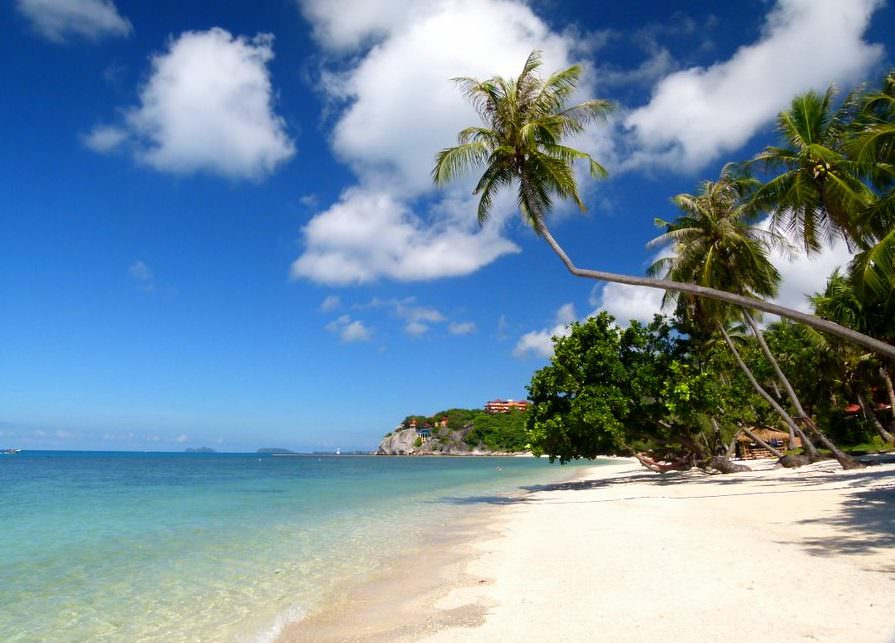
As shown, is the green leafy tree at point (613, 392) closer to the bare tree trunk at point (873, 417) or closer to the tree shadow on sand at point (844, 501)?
the tree shadow on sand at point (844, 501)

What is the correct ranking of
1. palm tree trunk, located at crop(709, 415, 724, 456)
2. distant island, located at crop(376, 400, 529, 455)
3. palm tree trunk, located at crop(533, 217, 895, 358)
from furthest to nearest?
distant island, located at crop(376, 400, 529, 455) → palm tree trunk, located at crop(709, 415, 724, 456) → palm tree trunk, located at crop(533, 217, 895, 358)

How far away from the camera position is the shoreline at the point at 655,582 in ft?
15.6

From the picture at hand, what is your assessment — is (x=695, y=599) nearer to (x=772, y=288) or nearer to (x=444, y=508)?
(x=444, y=508)

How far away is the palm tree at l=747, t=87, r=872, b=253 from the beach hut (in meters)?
19.5

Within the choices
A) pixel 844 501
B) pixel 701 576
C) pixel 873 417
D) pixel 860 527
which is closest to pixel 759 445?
pixel 873 417

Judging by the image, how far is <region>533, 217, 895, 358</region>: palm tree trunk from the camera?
10070 mm

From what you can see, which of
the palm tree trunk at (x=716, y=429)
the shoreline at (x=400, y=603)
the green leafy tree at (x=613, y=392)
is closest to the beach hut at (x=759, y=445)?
the palm tree trunk at (x=716, y=429)

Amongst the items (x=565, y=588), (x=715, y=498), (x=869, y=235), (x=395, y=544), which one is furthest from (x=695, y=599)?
(x=869, y=235)

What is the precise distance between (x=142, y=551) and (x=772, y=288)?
2056 cm

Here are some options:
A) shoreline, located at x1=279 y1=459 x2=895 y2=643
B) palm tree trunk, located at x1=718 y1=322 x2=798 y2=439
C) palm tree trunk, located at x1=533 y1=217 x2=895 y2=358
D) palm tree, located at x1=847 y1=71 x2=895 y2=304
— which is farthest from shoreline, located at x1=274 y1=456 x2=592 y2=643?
palm tree trunk, located at x1=718 y1=322 x2=798 y2=439

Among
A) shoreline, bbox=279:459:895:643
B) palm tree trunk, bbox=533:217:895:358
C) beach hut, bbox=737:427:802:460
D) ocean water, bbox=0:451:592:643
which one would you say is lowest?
ocean water, bbox=0:451:592:643

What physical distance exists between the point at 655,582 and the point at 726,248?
16.0m

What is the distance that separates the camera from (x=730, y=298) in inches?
435

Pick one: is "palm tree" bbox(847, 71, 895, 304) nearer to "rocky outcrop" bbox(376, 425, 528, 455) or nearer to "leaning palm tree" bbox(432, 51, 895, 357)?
"leaning palm tree" bbox(432, 51, 895, 357)
